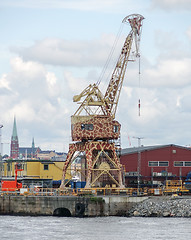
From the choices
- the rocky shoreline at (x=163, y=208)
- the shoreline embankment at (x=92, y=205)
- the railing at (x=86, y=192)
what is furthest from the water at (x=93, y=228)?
the railing at (x=86, y=192)

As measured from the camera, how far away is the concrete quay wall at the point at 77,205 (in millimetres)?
94625

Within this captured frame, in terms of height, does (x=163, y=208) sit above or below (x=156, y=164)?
below

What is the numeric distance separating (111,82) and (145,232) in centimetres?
4423

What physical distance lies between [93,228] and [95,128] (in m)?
33.5

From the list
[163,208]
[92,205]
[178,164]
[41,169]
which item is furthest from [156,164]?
[163,208]

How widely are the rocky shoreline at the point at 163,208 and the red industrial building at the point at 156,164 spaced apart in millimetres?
22596

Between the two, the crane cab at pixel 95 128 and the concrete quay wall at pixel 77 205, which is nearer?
the concrete quay wall at pixel 77 205

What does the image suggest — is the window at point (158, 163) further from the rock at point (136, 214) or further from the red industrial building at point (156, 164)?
the rock at point (136, 214)

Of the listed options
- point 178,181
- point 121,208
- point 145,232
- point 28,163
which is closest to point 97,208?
point 121,208

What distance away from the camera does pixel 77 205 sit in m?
94.9

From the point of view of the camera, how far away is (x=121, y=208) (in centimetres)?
9500

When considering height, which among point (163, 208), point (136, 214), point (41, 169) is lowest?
point (136, 214)

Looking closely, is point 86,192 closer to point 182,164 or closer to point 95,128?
point 95,128

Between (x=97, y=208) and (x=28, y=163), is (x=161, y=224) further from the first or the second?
(x=28, y=163)
